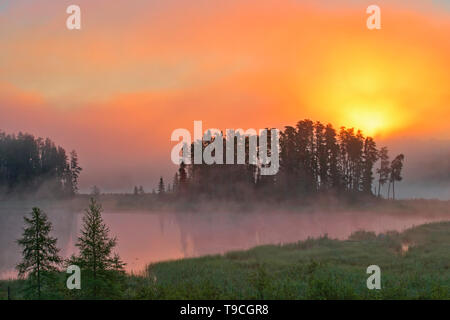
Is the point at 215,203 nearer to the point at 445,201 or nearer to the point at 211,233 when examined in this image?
the point at 211,233

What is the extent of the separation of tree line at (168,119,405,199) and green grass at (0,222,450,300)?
192ft

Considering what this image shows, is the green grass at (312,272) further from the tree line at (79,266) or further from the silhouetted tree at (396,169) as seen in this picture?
the silhouetted tree at (396,169)

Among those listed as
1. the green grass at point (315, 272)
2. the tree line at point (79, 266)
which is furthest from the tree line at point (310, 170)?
the tree line at point (79, 266)

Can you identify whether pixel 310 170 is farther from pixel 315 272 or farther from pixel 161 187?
pixel 315 272

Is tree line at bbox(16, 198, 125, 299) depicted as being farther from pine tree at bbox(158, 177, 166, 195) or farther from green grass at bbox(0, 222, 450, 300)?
pine tree at bbox(158, 177, 166, 195)

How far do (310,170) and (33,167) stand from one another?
78.6m

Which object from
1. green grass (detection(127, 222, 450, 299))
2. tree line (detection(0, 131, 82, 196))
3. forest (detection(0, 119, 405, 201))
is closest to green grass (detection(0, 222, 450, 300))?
green grass (detection(127, 222, 450, 299))

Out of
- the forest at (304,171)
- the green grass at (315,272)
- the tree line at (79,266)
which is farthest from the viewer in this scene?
the forest at (304,171)

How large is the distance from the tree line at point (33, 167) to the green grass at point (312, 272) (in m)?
93.9

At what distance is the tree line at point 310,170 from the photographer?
9619 centimetres

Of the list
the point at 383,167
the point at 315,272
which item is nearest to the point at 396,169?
the point at 383,167

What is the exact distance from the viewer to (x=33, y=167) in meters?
114

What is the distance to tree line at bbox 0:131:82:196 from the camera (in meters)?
112

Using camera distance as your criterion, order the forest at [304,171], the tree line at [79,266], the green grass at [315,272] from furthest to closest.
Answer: the forest at [304,171] < the green grass at [315,272] < the tree line at [79,266]
